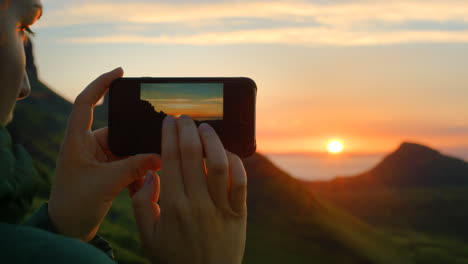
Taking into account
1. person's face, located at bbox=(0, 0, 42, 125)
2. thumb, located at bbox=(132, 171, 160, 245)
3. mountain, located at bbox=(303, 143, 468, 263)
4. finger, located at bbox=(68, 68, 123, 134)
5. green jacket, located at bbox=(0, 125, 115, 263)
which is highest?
person's face, located at bbox=(0, 0, 42, 125)

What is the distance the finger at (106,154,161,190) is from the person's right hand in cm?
34

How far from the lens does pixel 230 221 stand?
8.27 ft

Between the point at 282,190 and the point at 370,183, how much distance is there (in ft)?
51.7

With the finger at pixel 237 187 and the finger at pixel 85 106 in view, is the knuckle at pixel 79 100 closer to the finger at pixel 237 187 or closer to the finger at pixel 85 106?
the finger at pixel 85 106

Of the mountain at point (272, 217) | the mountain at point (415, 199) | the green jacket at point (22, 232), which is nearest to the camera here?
the green jacket at point (22, 232)

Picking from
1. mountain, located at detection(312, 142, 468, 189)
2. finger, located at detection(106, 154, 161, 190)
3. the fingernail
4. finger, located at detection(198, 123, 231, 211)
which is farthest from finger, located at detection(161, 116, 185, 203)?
mountain, located at detection(312, 142, 468, 189)

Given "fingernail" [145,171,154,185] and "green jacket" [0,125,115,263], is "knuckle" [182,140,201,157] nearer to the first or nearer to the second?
"fingernail" [145,171,154,185]

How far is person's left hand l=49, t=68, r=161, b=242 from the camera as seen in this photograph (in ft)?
9.21

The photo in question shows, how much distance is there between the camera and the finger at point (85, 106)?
9.20 feet

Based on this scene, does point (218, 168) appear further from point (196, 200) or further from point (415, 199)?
point (415, 199)

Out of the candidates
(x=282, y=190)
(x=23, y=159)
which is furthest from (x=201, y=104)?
(x=282, y=190)

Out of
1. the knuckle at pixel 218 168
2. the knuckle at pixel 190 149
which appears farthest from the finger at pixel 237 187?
the knuckle at pixel 190 149

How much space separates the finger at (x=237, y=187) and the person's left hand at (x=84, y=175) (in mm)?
524

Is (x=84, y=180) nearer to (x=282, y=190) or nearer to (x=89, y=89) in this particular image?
(x=89, y=89)
